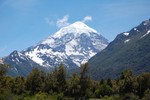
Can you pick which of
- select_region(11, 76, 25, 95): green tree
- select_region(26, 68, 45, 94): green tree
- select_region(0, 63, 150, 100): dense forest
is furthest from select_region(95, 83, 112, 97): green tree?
select_region(11, 76, 25, 95): green tree

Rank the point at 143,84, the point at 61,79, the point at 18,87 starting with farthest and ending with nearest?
the point at 18,87 → the point at 61,79 → the point at 143,84

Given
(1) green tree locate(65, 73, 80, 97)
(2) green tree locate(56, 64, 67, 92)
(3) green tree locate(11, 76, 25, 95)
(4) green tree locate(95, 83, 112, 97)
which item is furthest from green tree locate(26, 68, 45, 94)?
(4) green tree locate(95, 83, 112, 97)

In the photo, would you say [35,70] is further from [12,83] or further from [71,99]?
[71,99]

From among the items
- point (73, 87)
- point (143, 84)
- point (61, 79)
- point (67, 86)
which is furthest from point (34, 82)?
point (143, 84)

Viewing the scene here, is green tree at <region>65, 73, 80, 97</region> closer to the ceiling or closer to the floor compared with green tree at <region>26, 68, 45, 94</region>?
closer to the floor

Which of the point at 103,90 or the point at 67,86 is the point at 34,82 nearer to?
the point at 67,86

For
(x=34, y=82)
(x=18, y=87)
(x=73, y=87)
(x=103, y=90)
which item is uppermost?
(x=34, y=82)

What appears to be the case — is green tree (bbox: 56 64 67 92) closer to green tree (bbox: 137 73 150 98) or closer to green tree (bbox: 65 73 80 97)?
green tree (bbox: 65 73 80 97)

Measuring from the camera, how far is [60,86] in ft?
457

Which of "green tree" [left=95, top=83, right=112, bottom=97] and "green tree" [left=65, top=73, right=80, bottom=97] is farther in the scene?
"green tree" [left=95, top=83, right=112, bottom=97]

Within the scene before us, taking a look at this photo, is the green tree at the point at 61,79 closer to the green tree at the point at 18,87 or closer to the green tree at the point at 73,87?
the green tree at the point at 73,87

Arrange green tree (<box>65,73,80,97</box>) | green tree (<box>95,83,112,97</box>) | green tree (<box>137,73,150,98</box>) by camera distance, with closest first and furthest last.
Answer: green tree (<box>137,73,150,98</box>) → green tree (<box>65,73,80,97</box>) → green tree (<box>95,83,112,97</box>)

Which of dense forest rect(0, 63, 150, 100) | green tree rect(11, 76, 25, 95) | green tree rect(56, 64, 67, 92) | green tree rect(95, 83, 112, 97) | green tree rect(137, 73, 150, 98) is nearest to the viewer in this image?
dense forest rect(0, 63, 150, 100)

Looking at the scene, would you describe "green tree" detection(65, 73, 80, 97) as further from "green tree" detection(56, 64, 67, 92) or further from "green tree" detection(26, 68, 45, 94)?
"green tree" detection(26, 68, 45, 94)
